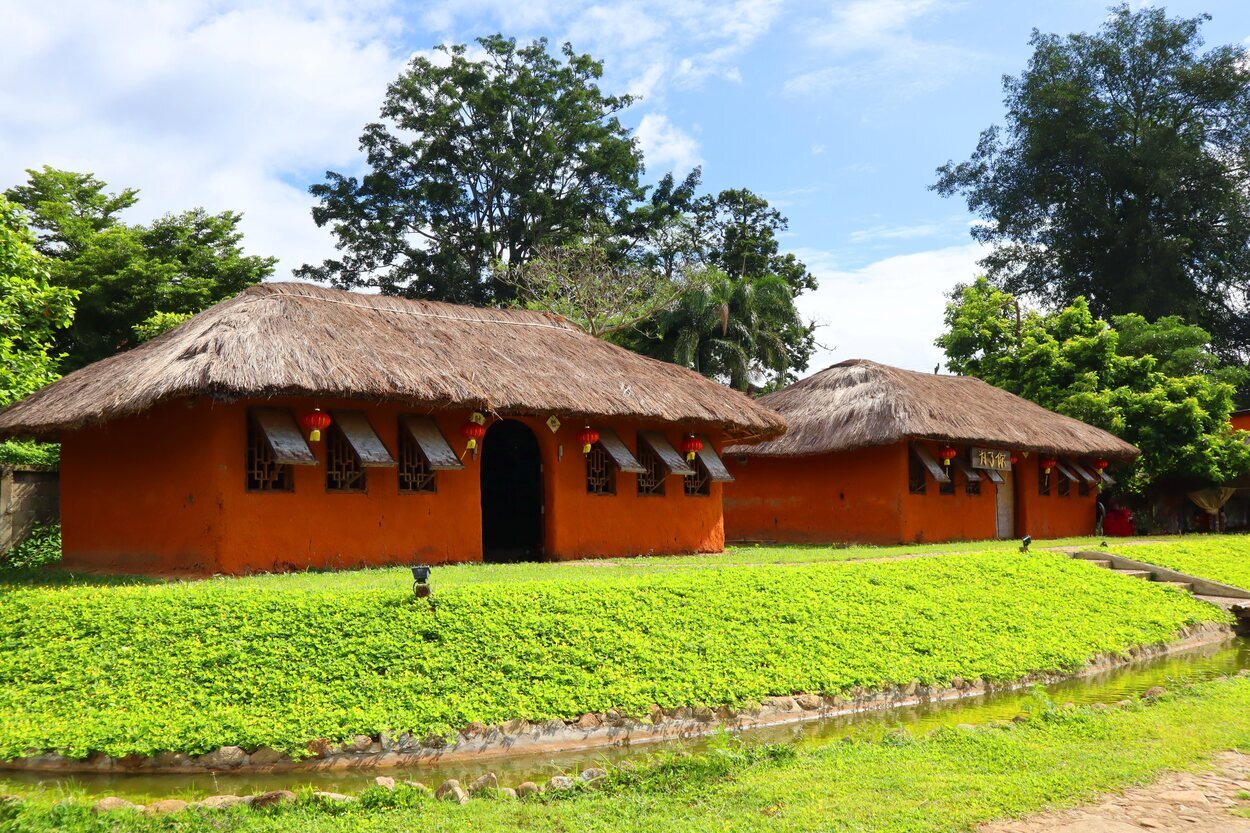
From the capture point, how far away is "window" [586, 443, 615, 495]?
606 inches

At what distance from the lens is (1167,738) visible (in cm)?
728

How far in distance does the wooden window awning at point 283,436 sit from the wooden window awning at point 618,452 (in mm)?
4417

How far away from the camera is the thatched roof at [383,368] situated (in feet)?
37.8

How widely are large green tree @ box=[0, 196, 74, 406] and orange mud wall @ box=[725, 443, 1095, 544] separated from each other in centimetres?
1265

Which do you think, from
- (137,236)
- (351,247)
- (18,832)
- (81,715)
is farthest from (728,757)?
(351,247)

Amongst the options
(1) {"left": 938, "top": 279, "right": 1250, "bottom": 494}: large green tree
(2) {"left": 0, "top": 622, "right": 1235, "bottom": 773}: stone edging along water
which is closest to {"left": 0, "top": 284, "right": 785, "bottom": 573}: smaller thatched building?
(2) {"left": 0, "top": 622, "right": 1235, "bottom": 773}: stone edging along water

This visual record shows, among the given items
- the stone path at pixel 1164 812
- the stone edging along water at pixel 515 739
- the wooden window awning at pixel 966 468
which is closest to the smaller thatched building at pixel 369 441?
the stone edging along water at pixel 515 739

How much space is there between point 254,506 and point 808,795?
26.3 feet

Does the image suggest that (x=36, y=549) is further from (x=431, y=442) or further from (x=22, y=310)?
(x=431, y=442)

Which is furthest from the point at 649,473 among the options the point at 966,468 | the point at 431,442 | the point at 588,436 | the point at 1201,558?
the point at 1201,558

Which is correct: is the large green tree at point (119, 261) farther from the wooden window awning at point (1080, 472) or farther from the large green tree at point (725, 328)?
the wooden window awning at point (1080, 472)

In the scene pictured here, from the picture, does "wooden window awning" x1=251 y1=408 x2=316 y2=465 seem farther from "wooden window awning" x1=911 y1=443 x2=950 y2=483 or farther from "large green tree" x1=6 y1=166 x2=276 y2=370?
"wooden window awning" x1=911 y1=443 x2=950 y2=483

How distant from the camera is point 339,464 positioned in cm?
1283

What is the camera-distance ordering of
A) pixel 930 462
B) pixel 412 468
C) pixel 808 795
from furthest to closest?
pixel 930 462 < pixel 412 468 < pixel 808 795
